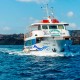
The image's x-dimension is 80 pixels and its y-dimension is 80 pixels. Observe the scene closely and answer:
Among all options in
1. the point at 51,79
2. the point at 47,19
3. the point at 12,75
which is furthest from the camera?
the point at 47,19

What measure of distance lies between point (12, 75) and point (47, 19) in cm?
3103

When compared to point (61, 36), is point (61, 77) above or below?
below

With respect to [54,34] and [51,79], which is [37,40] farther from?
[51,79]

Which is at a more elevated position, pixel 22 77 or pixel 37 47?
pixel 37 47

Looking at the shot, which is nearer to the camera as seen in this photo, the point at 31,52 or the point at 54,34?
the point at 54,34

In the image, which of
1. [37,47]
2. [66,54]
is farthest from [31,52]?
[66,54]

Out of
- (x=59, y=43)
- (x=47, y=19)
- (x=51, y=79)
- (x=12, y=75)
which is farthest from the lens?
(x=47, y=19)

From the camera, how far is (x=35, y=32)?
188 feet

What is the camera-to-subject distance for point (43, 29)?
57125 millimetres

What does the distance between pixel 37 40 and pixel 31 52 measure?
4286mm

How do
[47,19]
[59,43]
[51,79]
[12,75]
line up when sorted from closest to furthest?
[51,79] < [12,75] < [59,43] < [47,19]

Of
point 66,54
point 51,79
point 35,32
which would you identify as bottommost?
point 51,79

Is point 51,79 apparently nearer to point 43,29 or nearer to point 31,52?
point 43,29

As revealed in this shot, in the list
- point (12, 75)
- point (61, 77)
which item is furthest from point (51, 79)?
point (12, 75)
